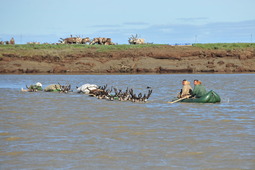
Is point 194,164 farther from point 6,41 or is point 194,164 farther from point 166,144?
point 6,41

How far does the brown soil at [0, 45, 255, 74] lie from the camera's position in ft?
213

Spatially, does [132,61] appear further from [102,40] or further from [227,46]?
[102,40]

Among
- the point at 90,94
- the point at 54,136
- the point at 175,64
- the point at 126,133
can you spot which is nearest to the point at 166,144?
the point at 126,133

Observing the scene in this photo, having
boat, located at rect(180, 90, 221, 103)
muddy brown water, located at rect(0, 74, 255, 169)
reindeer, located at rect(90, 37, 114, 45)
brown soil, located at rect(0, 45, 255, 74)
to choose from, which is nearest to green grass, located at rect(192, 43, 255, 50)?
brown soil, located at rect(0, 45, 255, 74)

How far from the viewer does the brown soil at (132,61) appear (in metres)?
65.1

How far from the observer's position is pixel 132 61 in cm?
6700

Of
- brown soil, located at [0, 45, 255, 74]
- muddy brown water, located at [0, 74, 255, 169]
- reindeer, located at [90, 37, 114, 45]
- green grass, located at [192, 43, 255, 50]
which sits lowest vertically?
muddy brown water, located at [0, 74, 255, 169]

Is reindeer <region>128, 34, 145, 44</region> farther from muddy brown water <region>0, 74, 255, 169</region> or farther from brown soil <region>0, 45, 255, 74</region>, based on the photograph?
muddy brown water <region>0, 74, 255, 169</region>

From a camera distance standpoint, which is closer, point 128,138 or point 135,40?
point 128,138

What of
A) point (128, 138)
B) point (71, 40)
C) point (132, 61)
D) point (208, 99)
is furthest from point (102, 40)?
point (128, 138)

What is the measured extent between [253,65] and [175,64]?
10.8 meters

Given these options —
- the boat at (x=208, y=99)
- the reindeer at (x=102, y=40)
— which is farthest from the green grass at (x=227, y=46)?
the boat at (x=208, y=99)

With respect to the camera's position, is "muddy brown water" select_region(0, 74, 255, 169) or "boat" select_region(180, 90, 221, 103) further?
"boat" select_region(180, 90, 221, 103)

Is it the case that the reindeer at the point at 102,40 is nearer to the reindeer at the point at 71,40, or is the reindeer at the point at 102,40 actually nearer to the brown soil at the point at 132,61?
the reindeer at the point at 71,40
